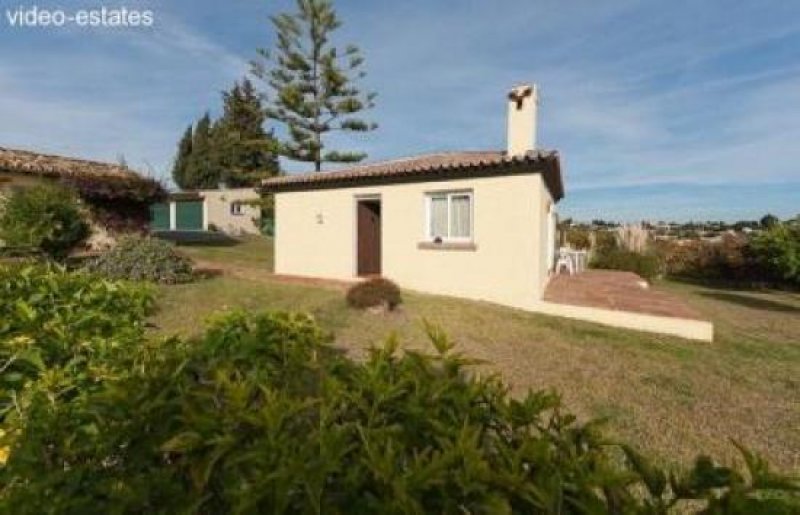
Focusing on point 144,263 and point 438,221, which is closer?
point 144,263

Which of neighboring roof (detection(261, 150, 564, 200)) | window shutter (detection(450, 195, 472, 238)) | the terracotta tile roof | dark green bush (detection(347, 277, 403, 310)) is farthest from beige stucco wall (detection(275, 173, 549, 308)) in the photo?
the terracotta tile roof

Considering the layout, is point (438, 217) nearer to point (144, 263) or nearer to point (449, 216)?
point (449, 216)

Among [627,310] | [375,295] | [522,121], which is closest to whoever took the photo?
[375,295]

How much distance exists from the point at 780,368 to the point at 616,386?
148 inches

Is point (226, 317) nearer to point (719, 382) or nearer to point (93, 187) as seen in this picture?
point (719, 382)

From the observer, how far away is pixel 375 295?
10.8m

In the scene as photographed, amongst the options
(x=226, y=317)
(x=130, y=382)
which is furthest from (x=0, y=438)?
(x=226, y=317)

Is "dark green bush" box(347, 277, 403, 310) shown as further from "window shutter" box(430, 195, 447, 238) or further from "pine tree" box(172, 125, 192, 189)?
"pine tree" box(172, 125, 192, 189)

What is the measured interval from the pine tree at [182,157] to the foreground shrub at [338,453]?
61229 mm

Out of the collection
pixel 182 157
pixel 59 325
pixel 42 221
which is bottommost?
pixel 59 325

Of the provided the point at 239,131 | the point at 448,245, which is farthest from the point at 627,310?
the point at 239,131

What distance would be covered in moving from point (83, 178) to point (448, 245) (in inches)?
608

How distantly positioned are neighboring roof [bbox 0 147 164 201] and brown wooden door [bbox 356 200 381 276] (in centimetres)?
1148

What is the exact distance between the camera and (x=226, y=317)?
2422 millimetres
